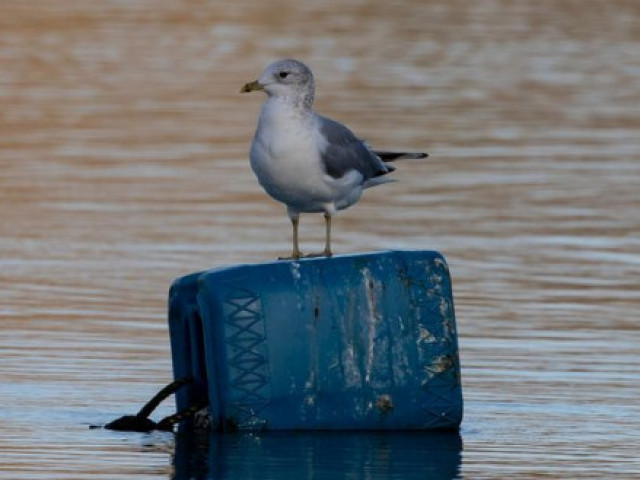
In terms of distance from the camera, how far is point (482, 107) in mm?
28625

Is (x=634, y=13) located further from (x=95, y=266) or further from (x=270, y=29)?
(x=95, y=266)

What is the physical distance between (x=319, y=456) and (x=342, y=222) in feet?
29.0

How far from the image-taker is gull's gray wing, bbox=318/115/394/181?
36.2ft

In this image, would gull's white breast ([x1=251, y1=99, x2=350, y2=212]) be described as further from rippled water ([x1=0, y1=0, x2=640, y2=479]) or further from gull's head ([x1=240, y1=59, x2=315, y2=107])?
rippled water ([x1=0, y1=0, x2=640, y2=479])

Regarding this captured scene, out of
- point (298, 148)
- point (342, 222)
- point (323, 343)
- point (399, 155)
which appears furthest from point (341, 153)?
point (342, 222)

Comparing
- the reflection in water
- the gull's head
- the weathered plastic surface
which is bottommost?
the reflection in water

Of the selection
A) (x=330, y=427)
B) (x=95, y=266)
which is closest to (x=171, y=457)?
(x=330, y=427)

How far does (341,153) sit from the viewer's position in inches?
437

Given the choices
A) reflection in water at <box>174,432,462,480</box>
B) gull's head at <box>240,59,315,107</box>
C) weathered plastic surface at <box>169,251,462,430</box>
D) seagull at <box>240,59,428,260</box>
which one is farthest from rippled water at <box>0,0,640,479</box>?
gull's head at <box>240,59,315,107</box>

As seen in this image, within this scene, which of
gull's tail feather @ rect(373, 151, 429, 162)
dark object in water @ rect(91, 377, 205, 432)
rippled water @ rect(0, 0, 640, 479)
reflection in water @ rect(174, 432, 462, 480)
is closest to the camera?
reflection in water @ rect(174, 432, 462, 480)

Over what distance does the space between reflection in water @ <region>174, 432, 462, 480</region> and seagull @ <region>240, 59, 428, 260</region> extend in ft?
3.14

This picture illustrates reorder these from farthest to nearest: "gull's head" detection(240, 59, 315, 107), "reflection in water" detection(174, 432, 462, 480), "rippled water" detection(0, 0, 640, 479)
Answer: "gull's head" detection(240, 59, 315, 107) < "rippled water" detection(0, 0, 640, 479) < "reflection in water" detection(174, 432, 462, 480)

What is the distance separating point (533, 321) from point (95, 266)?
357 centimetres

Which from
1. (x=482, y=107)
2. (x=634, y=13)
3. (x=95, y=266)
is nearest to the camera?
(x=95, y=266)
